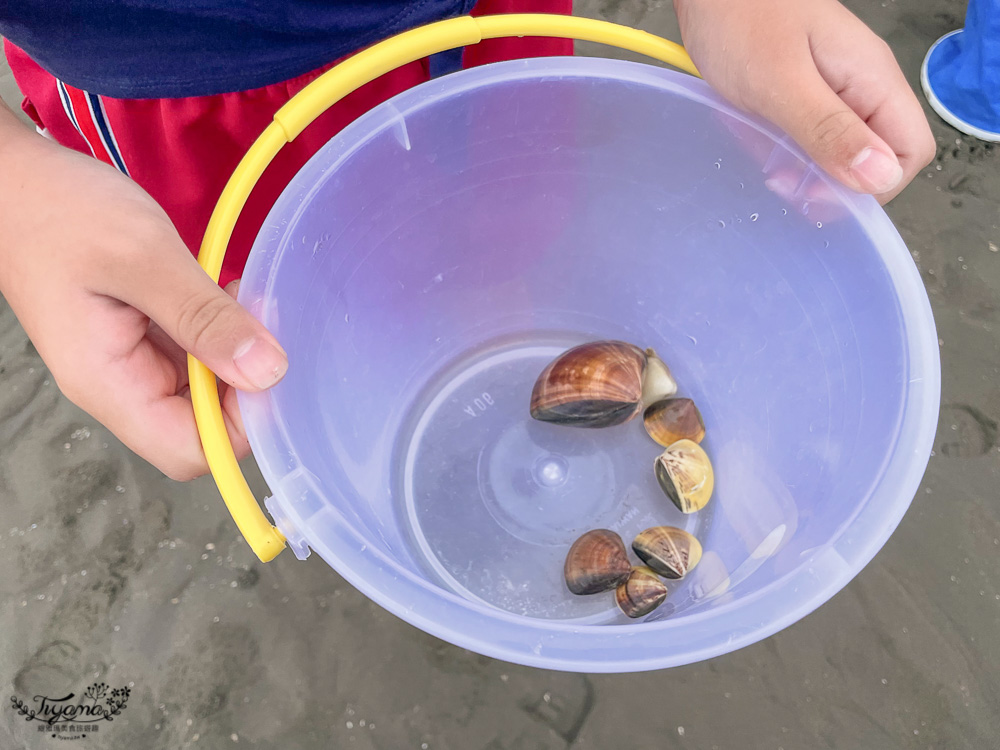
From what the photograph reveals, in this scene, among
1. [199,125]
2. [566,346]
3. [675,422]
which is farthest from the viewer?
[566,346]

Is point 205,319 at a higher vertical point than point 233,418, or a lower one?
higher

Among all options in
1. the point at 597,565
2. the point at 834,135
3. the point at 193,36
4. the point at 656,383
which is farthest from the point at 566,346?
the point at 193,36

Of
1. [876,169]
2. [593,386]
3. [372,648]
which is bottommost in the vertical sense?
[372,648]

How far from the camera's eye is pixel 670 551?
71cm

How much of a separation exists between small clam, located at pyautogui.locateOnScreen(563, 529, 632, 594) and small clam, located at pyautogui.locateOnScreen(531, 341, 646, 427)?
0.42 feet

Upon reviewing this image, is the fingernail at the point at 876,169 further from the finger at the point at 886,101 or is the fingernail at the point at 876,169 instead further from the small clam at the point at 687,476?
the small clam at the point at 687,476

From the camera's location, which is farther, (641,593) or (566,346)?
(566,346)

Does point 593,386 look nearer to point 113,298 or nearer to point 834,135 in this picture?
point 834,135

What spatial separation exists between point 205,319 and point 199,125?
0.92 ft

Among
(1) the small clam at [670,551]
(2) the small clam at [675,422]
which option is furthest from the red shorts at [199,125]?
(1) the small clam at [670,551]

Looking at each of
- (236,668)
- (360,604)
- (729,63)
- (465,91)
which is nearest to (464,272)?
(465,91)

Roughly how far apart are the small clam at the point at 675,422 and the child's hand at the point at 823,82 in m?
0.29

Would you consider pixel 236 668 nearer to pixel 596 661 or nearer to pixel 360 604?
pixel 360 604

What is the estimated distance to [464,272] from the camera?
2.63ft
